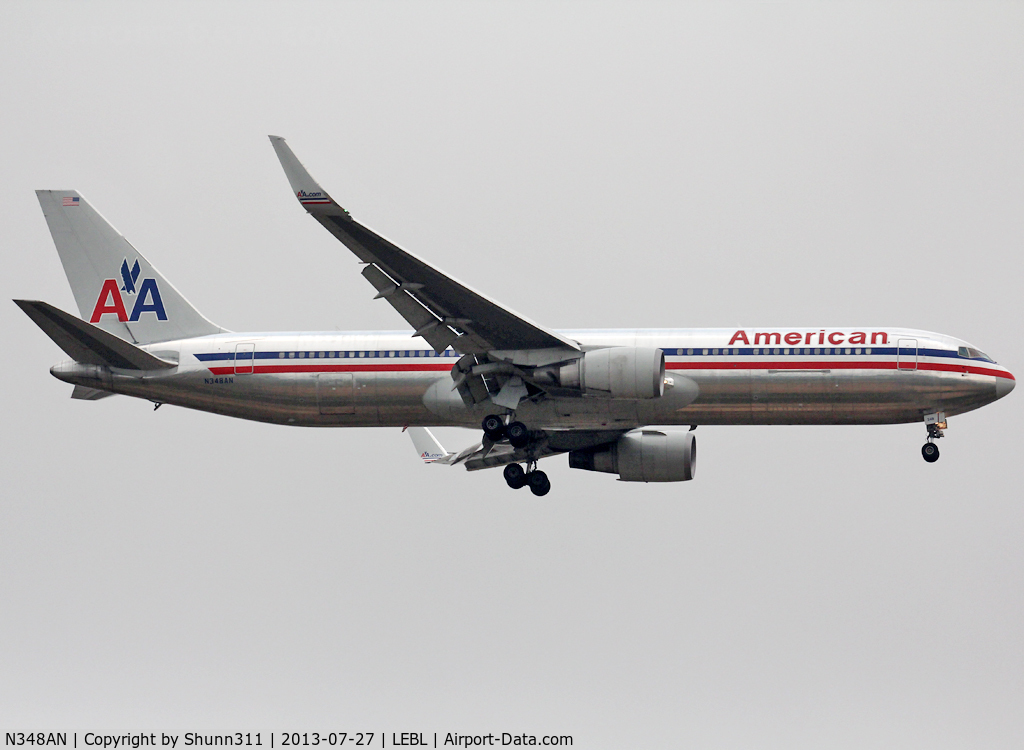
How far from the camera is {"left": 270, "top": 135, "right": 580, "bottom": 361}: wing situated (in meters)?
30.9

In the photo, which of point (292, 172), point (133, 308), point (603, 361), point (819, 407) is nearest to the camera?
point (292, 172)

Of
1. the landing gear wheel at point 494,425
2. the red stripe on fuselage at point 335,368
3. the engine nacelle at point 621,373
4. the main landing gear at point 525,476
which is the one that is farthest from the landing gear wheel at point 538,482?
the engine nacelle at point 621,373

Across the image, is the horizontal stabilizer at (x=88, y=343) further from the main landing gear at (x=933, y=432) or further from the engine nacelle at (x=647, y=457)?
the main landing gear at (x=933, y=432)

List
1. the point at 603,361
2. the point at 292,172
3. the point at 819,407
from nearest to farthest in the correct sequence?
the point at 292,172, the point at 603,361, the point at 819,407

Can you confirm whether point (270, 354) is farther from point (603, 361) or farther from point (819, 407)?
point (819, 407)

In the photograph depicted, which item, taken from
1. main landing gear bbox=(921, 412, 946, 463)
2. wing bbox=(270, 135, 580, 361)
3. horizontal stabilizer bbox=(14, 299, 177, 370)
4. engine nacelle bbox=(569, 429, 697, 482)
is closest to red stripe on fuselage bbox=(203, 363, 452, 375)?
horizontal stabilizer bbox=(14, 299, 177, 370)

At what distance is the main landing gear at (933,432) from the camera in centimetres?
3656

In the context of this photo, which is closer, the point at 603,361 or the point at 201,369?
the point at 603,361

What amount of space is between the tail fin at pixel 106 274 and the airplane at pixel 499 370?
2.1 inches

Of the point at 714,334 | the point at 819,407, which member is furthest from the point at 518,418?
the point at 819,407

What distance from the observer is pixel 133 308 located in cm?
4200

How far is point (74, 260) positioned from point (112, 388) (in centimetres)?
556

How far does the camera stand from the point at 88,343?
38156 mm

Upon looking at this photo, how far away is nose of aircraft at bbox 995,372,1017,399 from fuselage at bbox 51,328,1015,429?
0.04m
